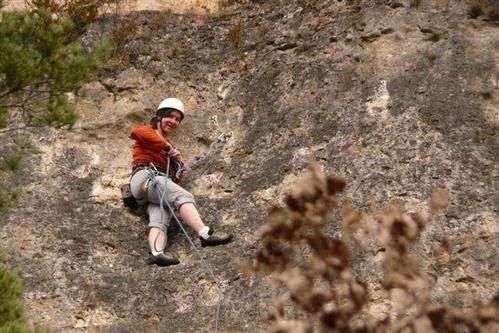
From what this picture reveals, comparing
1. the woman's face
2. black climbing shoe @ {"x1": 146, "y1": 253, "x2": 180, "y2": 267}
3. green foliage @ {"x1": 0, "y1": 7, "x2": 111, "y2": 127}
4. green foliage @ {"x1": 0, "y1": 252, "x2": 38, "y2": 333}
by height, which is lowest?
black climbing shoe @ {"x1": 146, "y1": 253, "x2": 180, "y2": 267}

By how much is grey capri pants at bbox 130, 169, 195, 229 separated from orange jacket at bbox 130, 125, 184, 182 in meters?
0.21

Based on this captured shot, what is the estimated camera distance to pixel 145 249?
911 centimetres

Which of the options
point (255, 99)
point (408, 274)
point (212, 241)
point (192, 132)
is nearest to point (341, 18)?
point (255, 99)

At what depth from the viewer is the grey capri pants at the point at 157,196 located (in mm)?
9242

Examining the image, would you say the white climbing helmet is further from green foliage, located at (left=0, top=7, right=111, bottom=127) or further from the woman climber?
green foliage, located at (left=0, top=7, right=111, bottom=127)

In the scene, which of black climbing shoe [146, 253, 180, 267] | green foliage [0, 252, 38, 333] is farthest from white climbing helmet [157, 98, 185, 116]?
green foliage [0, 252, 38, 333]

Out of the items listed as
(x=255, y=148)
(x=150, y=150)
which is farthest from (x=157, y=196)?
(x=255, y=148)

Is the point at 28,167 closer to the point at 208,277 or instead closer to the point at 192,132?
the point at 192,132

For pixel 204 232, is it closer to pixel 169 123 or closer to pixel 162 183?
pixel 162 183

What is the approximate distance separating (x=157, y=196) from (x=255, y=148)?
1.30m

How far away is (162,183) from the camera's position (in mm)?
9438

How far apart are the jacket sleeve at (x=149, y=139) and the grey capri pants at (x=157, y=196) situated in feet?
1.18

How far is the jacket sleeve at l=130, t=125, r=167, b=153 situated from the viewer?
32.2ft

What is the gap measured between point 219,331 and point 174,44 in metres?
5.38
